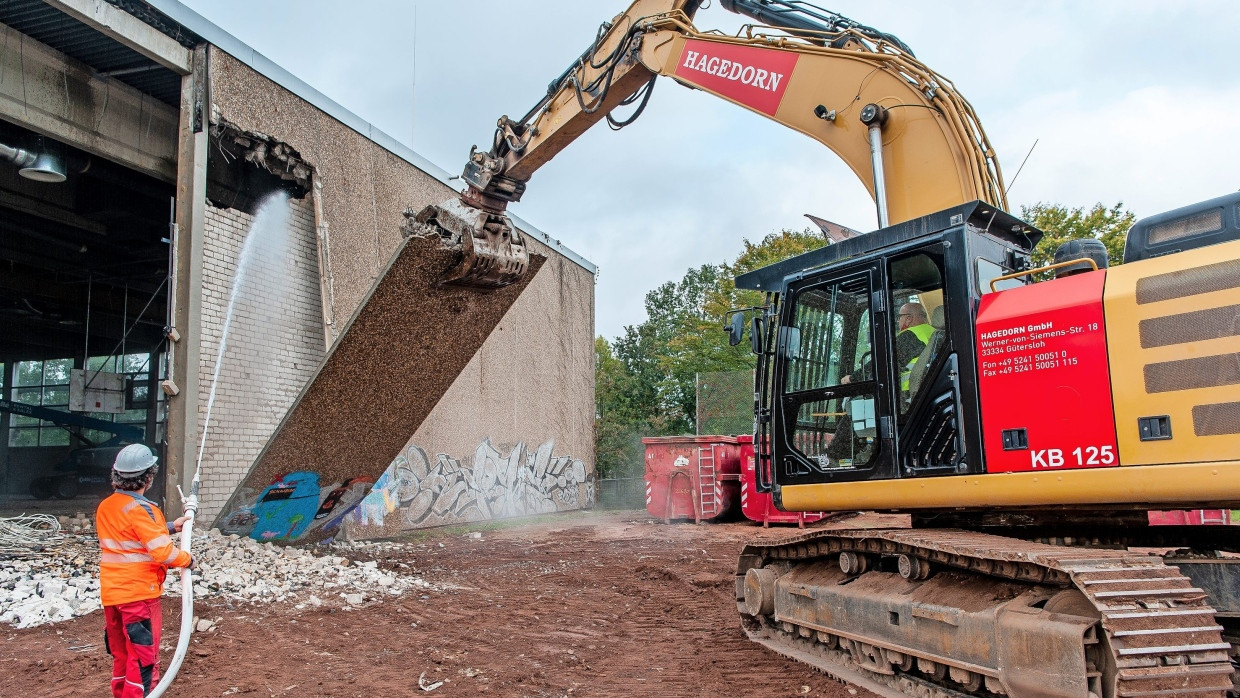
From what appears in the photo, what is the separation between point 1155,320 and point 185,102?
384 inches

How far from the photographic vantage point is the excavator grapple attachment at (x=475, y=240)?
24.0 ft

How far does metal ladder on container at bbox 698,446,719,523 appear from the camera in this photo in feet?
50.8

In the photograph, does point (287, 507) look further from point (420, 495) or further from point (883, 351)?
point (883, 351)

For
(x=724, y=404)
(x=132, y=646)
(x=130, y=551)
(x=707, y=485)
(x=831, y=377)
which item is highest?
(x=724, y=404)

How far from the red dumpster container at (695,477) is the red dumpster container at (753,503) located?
0.26 m

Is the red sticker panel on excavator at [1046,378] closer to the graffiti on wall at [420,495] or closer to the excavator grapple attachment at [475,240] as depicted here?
the excavator grapple attachment at [475,240]

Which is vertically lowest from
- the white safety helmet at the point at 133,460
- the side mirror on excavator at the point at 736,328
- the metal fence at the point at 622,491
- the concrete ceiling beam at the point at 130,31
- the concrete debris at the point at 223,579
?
the metal fence at the point at 622,491

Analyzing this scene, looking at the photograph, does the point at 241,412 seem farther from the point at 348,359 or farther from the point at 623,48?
the point at 623,48

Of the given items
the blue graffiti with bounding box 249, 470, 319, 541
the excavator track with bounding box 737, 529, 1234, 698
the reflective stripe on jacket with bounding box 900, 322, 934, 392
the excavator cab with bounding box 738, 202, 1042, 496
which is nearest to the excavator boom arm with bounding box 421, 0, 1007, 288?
the excavator cab with bounding box 738, 202, 1042, 496

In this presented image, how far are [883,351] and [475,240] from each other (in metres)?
4.24

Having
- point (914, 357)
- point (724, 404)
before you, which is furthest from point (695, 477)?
point (914, 357)

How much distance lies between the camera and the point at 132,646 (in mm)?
4062

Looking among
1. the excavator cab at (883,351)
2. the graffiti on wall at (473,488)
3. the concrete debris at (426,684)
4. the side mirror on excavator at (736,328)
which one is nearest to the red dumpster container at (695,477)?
the graffiti on wall at (473,488)

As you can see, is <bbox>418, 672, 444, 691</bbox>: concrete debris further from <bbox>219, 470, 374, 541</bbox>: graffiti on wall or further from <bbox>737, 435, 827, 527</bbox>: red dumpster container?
<bbox>737, 435, 827, 527</bbox>: red dumpster container
